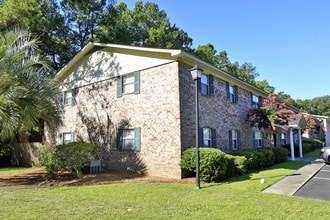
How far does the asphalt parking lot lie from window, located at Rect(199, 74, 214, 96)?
6.27m

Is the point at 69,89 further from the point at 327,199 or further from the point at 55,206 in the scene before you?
the point at 327,199

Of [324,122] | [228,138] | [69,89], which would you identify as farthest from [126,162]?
[324,122]

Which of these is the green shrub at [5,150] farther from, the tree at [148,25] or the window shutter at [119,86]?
the tree at [148,25]

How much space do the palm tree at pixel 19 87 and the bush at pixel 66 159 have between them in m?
1.73

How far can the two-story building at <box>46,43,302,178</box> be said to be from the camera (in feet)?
36.7

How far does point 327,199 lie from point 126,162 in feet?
28.9

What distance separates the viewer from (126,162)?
12719 millimetres

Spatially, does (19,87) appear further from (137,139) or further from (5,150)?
(5,150)

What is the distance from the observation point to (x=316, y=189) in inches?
342

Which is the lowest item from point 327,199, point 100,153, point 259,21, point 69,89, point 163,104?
point 327,199

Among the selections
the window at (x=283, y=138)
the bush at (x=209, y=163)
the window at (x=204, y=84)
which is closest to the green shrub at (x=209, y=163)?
the bush at (x=209, y=163)

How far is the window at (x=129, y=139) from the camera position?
→ 1222cm

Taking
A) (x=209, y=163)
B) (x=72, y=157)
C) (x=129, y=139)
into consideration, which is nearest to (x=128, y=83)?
(x=129, y=139)

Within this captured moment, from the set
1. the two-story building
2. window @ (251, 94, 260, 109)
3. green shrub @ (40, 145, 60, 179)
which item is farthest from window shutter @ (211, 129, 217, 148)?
green shrub @ (40, 145, 60, 179)
